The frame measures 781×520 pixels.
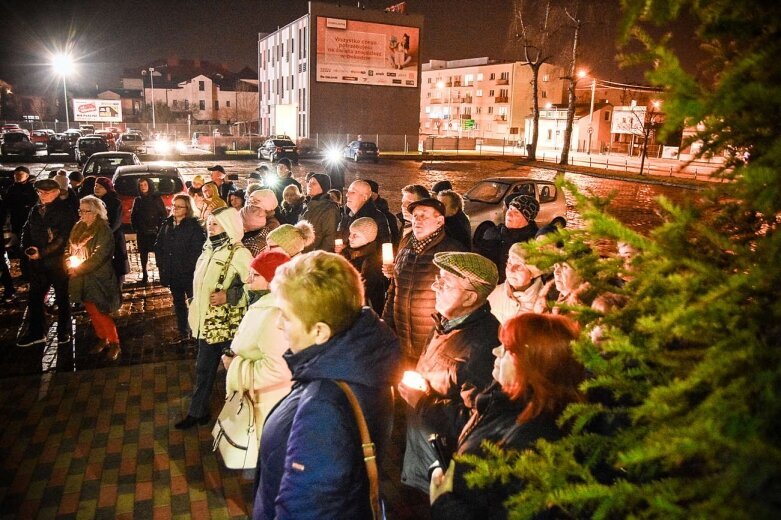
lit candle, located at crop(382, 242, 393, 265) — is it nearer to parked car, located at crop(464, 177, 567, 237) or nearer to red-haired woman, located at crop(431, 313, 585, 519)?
red-haired woman, located at crop(431, 313, 585, 519)

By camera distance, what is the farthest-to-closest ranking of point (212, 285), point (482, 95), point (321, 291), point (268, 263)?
point (482, 95), point (212, 285), point (268, 263), point (321, 291)

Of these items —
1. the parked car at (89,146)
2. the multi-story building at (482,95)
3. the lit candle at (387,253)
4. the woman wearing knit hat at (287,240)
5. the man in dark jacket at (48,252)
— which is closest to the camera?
the woman wearing knit hat at (287,240)

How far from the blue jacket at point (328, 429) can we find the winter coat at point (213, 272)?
268cm

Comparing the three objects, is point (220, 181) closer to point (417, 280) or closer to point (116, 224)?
point (116, 224)

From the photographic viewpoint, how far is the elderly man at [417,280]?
179 inches

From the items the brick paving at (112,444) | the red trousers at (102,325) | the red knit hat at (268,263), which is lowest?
the brick paving at (112,444)

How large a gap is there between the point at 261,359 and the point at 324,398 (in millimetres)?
1519

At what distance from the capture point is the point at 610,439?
56.7 inches

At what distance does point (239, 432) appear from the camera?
3.84 m

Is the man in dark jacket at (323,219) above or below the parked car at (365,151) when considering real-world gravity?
below

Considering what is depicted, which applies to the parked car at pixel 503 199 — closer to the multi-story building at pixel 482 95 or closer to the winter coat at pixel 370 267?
the winter coat at pixel 370 267

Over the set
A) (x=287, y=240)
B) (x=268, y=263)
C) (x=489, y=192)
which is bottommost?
(x=489, y=192)

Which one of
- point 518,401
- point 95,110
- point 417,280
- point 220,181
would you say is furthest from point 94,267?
point 95,110

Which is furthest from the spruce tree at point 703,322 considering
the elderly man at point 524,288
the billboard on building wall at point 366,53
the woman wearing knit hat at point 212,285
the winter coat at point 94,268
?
the billboard on building wall at point 366,53
